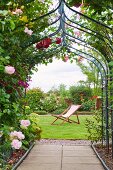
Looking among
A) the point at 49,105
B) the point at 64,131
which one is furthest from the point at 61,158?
the point at 49,105

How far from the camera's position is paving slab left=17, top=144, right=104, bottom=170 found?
17.2 ft

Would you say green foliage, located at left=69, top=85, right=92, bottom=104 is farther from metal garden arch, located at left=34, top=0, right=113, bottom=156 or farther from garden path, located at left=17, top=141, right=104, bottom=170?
garden path, located at left=17, top=141, right=104, bottom=170

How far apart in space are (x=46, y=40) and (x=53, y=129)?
506 centimetres

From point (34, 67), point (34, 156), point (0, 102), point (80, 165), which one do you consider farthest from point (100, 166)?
point (34, 67)

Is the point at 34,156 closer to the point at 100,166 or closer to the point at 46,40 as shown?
the point at 100,166

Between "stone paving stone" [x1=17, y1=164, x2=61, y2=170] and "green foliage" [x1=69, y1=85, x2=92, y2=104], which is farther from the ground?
"green foliage" [x1=69, y1=85, x2=92, y2=104]

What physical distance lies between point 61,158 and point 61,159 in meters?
0.10

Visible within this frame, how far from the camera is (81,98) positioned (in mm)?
16641

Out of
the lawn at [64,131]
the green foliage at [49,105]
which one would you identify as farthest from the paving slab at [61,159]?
the green foliage at [49,105]

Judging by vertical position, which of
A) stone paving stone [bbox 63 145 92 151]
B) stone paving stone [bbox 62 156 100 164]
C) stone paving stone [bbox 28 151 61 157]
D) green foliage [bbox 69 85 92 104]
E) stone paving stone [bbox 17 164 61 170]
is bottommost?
stone paving stone [bbox 17 164 61 170]

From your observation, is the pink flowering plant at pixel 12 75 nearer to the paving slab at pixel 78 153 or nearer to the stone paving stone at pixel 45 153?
the stone paving stone at pixel 45 153

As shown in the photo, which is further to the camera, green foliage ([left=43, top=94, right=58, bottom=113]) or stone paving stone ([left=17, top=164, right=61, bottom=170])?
green foliage ([left=43, top=94, right=58, bottom=113])

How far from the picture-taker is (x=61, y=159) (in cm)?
586

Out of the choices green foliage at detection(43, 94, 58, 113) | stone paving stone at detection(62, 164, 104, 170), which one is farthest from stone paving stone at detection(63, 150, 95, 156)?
green foliage at detection(43, 94, 58, 113)
